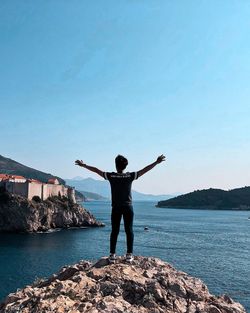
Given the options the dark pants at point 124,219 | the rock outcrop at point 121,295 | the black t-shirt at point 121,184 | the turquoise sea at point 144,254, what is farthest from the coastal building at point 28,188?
the rock outcrop at point 121,295

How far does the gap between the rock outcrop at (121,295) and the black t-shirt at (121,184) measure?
1707 mm

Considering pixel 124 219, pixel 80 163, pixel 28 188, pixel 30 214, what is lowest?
pixel 124 219

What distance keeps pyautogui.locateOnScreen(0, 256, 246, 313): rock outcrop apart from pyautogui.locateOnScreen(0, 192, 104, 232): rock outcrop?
3698 inches

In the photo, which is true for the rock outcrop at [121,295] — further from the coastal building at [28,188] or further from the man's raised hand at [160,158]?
the coastal building at [28,188]

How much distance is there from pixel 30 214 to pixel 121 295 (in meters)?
95.9

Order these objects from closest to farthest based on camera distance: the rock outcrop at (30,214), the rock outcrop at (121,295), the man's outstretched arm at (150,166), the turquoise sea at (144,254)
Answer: the rock outcrop at (121,295)
the man's outstretched arm at (150,166)
the turquoise sea at (144,254)
the rock outcrop at (30,214)

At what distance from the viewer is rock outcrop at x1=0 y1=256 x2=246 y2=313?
891 cm

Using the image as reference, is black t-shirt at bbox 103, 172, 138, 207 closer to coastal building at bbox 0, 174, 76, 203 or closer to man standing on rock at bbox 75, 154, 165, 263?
man standing on rock at bbox 75, 154, 165, 263

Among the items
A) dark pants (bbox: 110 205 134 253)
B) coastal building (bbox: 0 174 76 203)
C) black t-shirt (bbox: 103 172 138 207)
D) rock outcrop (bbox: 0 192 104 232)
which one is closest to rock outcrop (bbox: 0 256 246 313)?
dark pants (bbox: 110 205 134 253)

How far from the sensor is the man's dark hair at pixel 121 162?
11.1 metres

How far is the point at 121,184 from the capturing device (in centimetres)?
1105

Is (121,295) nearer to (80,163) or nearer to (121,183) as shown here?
(121,183)


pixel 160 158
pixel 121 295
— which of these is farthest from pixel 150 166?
pixel 121 295

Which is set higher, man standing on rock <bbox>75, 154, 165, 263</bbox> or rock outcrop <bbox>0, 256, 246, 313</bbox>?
man standing on rock <bbox>75, 154, 165, 263</bbox>
